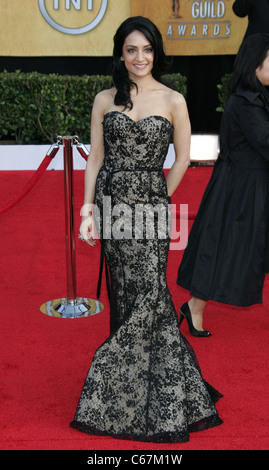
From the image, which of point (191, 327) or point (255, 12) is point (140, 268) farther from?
point (255, 12)

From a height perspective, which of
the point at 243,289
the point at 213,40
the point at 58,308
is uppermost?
the point at 213,40

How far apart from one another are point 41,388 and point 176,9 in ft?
24.6

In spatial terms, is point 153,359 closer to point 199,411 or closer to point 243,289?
point 199,411

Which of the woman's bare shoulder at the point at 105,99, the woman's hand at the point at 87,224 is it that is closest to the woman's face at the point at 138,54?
the woman's bare shoulder at the point at 105,99

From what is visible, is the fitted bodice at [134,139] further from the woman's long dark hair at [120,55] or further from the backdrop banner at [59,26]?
the backdrop banner at [59,26]

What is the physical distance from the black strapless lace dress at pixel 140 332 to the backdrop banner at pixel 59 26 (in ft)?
24.3

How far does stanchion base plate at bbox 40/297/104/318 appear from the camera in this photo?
4.51 meters

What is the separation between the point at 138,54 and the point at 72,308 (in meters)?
2.21

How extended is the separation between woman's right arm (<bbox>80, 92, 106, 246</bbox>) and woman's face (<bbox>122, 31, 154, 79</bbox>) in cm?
21

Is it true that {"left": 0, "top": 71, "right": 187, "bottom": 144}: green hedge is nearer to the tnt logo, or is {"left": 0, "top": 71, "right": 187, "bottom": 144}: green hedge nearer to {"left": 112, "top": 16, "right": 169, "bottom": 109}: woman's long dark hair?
the tnt logo

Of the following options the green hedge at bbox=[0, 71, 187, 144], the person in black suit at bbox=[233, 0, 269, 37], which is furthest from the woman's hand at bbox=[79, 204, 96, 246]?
the green hedge at bbox=[0, 71, 187, 144]

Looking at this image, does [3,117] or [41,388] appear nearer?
[41,388]

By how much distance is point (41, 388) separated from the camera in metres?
3.45
